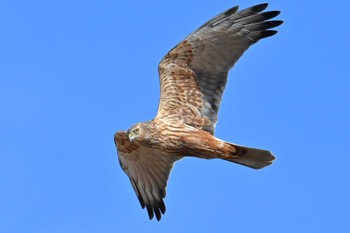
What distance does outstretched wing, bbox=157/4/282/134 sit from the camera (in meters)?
15.7

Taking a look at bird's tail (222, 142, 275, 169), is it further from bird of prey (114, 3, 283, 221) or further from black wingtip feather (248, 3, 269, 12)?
black wingtip feather (248, 3, 269, 12)

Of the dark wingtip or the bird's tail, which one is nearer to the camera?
the bird's tail

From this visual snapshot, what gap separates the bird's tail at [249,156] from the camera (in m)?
14.8

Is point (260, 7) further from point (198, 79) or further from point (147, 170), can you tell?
point (147, 170)

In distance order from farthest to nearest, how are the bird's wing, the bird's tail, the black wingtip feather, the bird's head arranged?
the bird's wing
the black wingtip feather
the bird's head
the bird's tail

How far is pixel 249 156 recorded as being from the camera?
49.0ft

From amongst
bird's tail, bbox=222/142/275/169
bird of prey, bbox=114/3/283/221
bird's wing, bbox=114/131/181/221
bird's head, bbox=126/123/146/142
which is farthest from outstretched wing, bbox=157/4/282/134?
bird's wing, bbox=114/131/181/221

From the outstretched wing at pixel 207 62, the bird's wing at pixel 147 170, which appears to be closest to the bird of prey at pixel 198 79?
the outstretched wing at pixel 207 62

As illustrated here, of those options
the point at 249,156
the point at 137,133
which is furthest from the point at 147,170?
the point at 249,156

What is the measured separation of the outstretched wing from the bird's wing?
98 cm

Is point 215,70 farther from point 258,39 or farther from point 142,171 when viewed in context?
point 142,171

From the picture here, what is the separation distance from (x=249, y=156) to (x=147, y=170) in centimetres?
246

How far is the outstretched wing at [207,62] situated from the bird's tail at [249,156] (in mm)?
784

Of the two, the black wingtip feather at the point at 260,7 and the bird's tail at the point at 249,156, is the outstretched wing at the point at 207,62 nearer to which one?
the black wingtip feather at the point at 260,7
